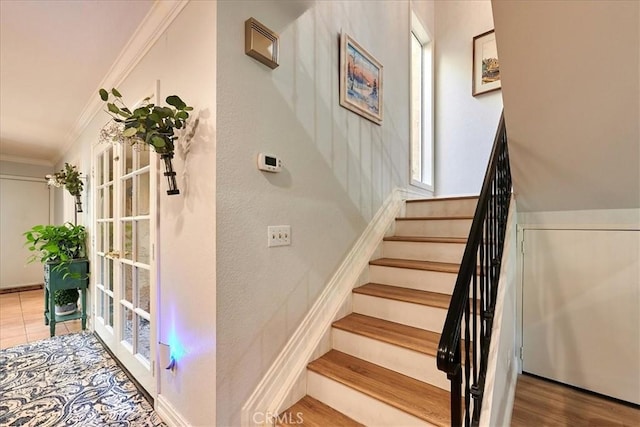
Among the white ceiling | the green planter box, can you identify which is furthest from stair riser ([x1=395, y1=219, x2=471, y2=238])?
the green planter box

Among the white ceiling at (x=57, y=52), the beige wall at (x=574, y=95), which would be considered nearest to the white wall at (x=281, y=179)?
the white ceiling at (x=57, y=52)

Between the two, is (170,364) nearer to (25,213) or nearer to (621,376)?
(621,376)

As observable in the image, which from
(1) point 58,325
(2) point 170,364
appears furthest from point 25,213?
(2) point 170,364

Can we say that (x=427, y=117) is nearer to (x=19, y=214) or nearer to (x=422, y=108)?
(x=422, y=108)

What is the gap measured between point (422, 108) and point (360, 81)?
175 centimetres

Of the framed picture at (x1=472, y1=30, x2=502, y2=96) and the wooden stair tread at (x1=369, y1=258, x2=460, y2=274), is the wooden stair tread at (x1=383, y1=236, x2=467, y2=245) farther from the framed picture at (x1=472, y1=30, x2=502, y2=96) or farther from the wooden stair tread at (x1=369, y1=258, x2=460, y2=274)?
the framed picture at (x1=472, y1=30, x2=502, y2=96)

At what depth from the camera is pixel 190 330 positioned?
4.92ft

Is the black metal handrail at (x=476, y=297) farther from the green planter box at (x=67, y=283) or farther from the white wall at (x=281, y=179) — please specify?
the green planter box at (x=67, y=283)

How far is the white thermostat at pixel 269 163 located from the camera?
150 centimetres

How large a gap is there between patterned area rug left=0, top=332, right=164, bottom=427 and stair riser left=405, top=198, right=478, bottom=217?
2.59m

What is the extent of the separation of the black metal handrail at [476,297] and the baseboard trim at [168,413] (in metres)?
1.43

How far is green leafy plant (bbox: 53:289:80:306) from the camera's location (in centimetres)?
328

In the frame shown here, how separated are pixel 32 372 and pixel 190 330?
6.26 ft

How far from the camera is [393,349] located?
1608 millimetres
